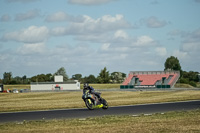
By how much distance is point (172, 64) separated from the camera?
16925 cm

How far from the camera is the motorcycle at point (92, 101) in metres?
25.2

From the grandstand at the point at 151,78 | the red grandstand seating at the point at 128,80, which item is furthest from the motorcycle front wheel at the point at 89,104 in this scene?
A: the red grandstand seating at the point at 128,80

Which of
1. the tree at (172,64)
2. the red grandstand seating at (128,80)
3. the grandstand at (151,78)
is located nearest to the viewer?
the grandstand at (151,78)

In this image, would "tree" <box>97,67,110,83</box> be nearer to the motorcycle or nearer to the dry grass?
the dry grass

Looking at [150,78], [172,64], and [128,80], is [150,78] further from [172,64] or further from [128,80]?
[172,64]

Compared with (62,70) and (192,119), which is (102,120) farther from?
(62,70)

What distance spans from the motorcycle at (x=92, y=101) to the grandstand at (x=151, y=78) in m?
85.9

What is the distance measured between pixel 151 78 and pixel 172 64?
181 ft

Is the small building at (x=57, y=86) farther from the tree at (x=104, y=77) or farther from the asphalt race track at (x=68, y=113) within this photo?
the asphalt race track at (x=68, y=113)

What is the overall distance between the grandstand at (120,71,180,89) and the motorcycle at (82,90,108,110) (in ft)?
282

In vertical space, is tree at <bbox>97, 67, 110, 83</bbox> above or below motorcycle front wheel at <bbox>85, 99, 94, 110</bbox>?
above

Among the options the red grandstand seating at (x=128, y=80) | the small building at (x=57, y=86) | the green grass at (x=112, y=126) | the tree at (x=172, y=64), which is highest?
the tree at (x=172, y=64)

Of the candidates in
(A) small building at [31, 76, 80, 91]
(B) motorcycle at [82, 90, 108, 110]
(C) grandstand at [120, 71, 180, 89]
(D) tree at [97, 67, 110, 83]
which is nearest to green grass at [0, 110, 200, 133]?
(B) motorcycle at [82, 90, 108, 110]

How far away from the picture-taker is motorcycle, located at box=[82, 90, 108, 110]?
991 inches
